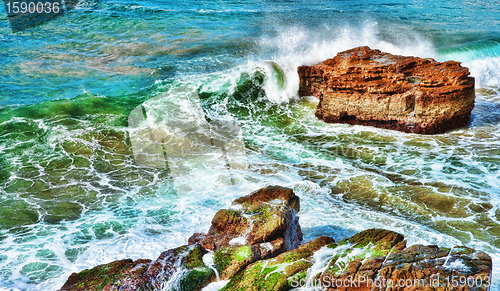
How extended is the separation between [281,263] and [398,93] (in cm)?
746

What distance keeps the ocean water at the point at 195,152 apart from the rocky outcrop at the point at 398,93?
41 cm

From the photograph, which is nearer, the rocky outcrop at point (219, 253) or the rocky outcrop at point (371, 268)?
the rocky outcrop at point (371, 268)

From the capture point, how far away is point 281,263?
4.94 meters

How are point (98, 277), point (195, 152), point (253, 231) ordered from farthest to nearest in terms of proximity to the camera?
point (195, 152)
point (253, 231)
point (98, 277)

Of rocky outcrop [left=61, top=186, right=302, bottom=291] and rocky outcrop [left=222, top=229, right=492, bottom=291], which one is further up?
rocky outcrop [left=222, top=229, right=492, bottom=291]

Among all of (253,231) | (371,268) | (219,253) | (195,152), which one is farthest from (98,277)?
(195,152)

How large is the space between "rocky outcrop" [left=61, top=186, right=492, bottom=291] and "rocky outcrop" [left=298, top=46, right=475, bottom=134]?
6.08 meters

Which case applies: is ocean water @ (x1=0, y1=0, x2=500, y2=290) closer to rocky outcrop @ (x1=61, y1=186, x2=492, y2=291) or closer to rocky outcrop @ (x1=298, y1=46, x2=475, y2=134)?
rocky outcrop @ (x1=298, y1=46, x2=475, y2=134)

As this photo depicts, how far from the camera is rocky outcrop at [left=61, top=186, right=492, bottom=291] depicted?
4246 millimetres

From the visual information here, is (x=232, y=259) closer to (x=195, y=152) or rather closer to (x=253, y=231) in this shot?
(x=253, y=231)

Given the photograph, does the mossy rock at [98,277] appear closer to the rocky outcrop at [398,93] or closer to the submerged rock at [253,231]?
the submerged rock at [253,231]

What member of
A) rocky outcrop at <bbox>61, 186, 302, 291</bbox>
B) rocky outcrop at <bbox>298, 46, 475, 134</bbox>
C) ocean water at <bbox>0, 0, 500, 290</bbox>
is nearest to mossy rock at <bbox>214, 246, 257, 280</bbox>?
rocky outcrop at <bbox>61, 186, 302, 291</bbox>

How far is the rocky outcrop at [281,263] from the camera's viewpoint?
13.9 ft

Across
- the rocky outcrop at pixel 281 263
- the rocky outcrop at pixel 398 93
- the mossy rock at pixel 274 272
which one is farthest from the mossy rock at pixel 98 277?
the rocky outcrop at pixel 398 93
